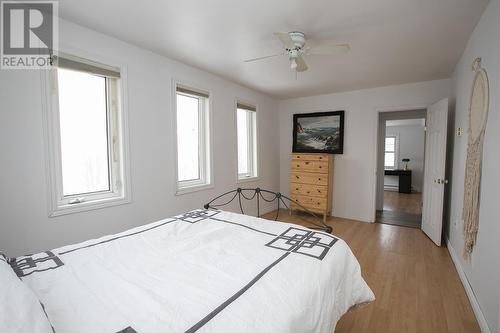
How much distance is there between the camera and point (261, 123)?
4.77m

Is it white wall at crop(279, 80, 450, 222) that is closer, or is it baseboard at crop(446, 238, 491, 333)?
baseboard at crop(446, 238, 491, 333)

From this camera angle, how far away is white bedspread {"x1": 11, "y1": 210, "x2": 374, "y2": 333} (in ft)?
3.05

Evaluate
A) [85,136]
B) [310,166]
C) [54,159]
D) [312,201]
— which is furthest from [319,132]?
[54,159]

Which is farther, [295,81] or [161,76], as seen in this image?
[295,81]

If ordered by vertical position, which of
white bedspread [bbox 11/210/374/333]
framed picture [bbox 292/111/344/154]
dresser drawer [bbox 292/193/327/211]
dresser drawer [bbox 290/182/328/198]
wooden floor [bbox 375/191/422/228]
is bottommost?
wooden floor [bbox 375/191/422/228]

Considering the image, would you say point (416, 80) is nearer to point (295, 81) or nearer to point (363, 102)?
point (363, 102)

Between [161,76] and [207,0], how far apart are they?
1271 mm

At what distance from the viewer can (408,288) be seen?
2307 millimetres

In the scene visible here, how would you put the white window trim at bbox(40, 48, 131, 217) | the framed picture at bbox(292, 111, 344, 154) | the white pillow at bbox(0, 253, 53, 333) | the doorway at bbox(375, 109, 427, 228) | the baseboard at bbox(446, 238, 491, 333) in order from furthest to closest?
the doorway at bbox(375, 109, 427, 228)
the framed picture at bbox(292, 111, 344, 154)
the white window trim at bbox(40, 48, 131, 217)
the baseboard at bbox(446, 238, 491, 333)
the white pillow at bbox(0, 253, 53, 333)

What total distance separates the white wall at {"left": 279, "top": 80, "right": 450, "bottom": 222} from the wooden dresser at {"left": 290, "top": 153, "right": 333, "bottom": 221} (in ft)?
1.00

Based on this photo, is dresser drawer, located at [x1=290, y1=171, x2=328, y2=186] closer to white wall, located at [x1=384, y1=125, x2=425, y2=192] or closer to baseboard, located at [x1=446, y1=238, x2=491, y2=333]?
baseboard, located at [x1=446, y1=238, x2=491, y2=333]

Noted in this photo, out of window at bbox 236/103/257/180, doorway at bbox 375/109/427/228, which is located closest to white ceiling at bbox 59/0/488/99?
window at bbox 236/103/257/180

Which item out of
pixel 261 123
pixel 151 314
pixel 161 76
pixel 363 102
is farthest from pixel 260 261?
pixel 363 102

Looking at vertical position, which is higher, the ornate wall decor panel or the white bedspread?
the ornate wall decor panel
